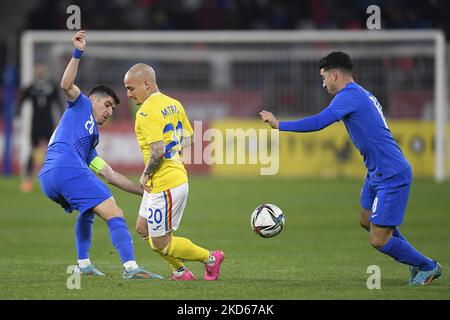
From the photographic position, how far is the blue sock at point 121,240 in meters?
9.13

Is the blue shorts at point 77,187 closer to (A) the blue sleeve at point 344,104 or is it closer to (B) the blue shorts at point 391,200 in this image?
(A) the blue sleeve at point 344,104

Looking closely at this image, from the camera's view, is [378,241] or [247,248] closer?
[378,241]

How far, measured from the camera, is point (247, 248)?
12203 mm

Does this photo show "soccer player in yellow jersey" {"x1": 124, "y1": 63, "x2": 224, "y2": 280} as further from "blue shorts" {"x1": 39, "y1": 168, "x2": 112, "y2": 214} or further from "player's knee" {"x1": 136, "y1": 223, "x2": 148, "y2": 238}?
"blue shorts" {"x1": 39, "y1": 168, "x2": 112, "y2": 214}

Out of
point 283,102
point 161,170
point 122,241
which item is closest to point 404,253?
A: point 161,170

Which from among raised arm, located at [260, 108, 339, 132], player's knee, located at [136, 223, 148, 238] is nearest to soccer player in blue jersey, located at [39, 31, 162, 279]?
player's knee, located at [136, 223, 148, 238]

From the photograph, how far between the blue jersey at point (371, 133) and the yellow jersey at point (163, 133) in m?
1.49

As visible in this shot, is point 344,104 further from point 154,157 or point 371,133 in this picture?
point 154,157

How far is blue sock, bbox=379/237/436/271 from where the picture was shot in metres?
8.82

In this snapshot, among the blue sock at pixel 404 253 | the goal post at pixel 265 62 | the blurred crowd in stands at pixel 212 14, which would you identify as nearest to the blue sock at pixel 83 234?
the blue sock at pixel 404 253

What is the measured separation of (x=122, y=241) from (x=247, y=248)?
10.9ft

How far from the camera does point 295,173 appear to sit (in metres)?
24.5

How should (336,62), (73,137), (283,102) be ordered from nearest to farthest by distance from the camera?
(336,62) → (73,137) → (283,102)
